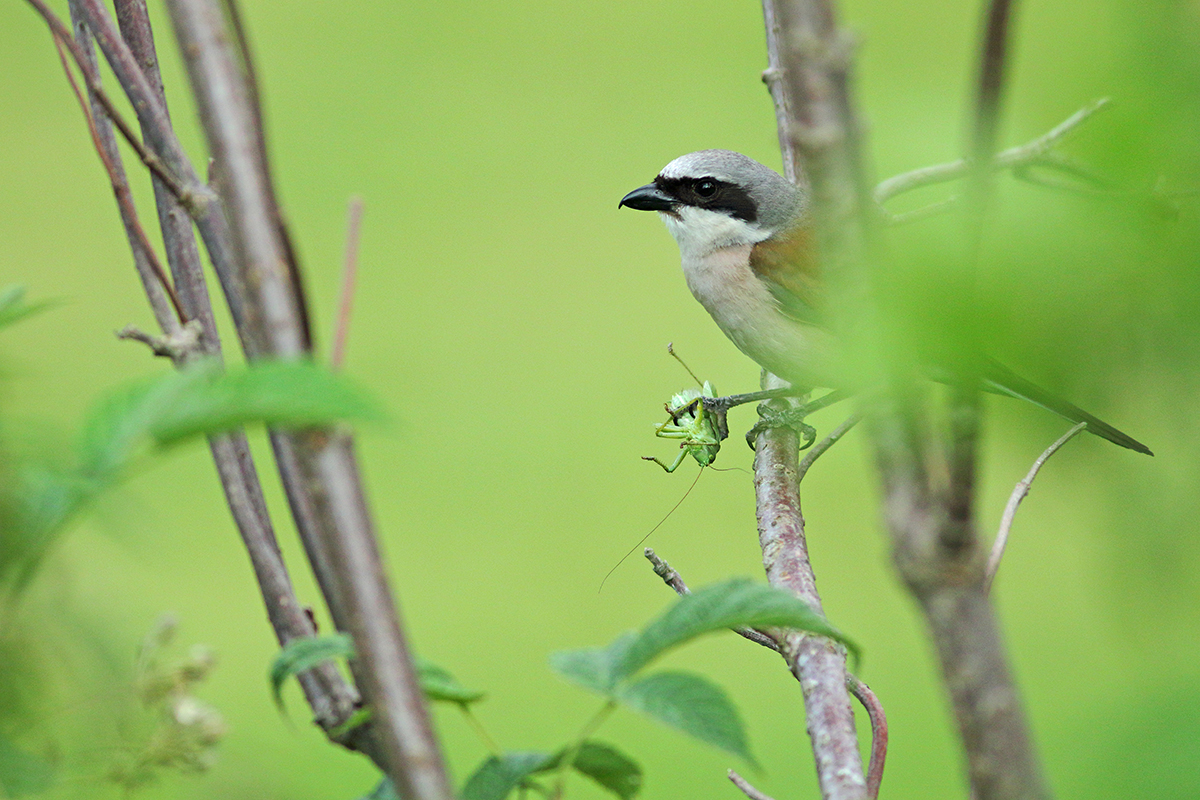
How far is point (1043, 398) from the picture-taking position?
36 centimetres

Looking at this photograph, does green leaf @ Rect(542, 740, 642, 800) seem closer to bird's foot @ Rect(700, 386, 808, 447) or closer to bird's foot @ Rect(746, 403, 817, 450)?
bird's foot @ Rect(746, 403, 817, 450)

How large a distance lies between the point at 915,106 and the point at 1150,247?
92 mm

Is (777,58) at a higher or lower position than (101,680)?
higher

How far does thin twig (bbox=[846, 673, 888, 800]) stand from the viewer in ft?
1.91

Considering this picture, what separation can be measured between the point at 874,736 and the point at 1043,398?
341 millimetres

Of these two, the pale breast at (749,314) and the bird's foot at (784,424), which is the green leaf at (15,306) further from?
the pale breast at (749,314)

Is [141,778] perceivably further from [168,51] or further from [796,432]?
[168,51]

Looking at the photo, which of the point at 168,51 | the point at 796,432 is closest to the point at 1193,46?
the point at 796,432

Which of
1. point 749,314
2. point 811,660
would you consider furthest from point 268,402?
point 749,314

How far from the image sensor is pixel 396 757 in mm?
345

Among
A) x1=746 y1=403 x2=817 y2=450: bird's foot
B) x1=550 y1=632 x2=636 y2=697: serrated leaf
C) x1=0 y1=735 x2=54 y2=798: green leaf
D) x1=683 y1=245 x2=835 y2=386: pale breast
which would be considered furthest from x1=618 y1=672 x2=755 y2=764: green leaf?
x1=683 y1=245 x2=835 y2=386: pale breast

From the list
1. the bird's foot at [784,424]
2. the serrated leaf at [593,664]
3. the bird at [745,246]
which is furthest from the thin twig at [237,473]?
the bird at [745,246]

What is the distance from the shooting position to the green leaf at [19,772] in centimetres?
38

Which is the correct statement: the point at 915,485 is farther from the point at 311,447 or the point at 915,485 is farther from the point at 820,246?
the point at 311,447
